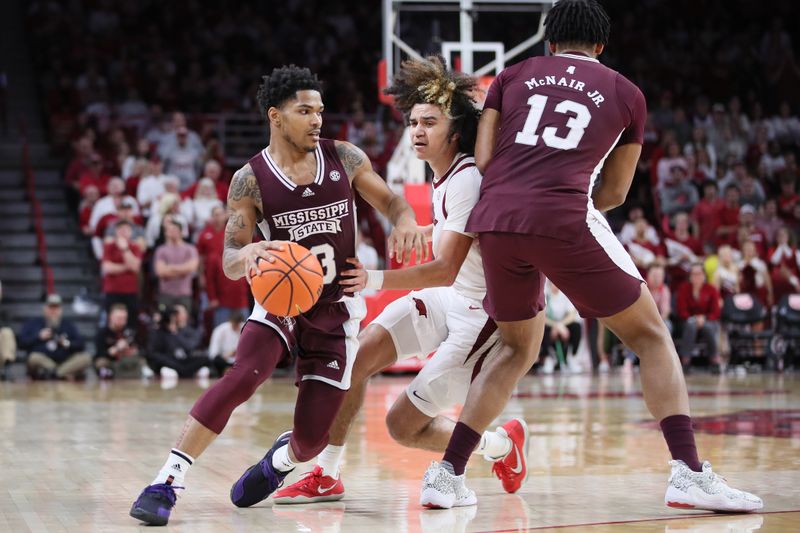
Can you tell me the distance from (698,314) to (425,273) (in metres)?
10.9

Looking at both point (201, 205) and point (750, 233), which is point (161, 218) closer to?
point (201, 205)

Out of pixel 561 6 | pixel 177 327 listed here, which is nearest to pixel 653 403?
pixel 561 6

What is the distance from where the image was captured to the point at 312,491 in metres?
5.45

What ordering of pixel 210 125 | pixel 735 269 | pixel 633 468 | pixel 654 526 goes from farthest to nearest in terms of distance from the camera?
pixel 210 125
pixel 735 269
pixel 633 468
pixel 654 526

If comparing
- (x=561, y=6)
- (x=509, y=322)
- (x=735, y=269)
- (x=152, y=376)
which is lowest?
(x=152, y=376)

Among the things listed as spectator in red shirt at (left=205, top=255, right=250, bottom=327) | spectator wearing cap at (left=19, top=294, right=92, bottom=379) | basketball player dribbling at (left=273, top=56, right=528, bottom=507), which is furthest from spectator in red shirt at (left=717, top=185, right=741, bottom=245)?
basketball player dribbling at (left=273, top=56, right=528, bottom=507)

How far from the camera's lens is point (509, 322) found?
5.19 metres

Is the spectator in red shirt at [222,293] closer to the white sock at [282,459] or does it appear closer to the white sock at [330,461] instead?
the white sock at [330,461]

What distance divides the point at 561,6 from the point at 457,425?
1.88 meters

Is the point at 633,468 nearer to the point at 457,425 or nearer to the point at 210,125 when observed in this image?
the point at 457,425

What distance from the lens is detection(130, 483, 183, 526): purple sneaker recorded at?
185 inches

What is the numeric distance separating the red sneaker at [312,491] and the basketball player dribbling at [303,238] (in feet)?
0.58

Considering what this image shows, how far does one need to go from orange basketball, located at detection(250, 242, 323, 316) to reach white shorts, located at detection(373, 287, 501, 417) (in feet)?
2.86

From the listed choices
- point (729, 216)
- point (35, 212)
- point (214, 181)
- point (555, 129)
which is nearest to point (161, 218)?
point (214, 181)
